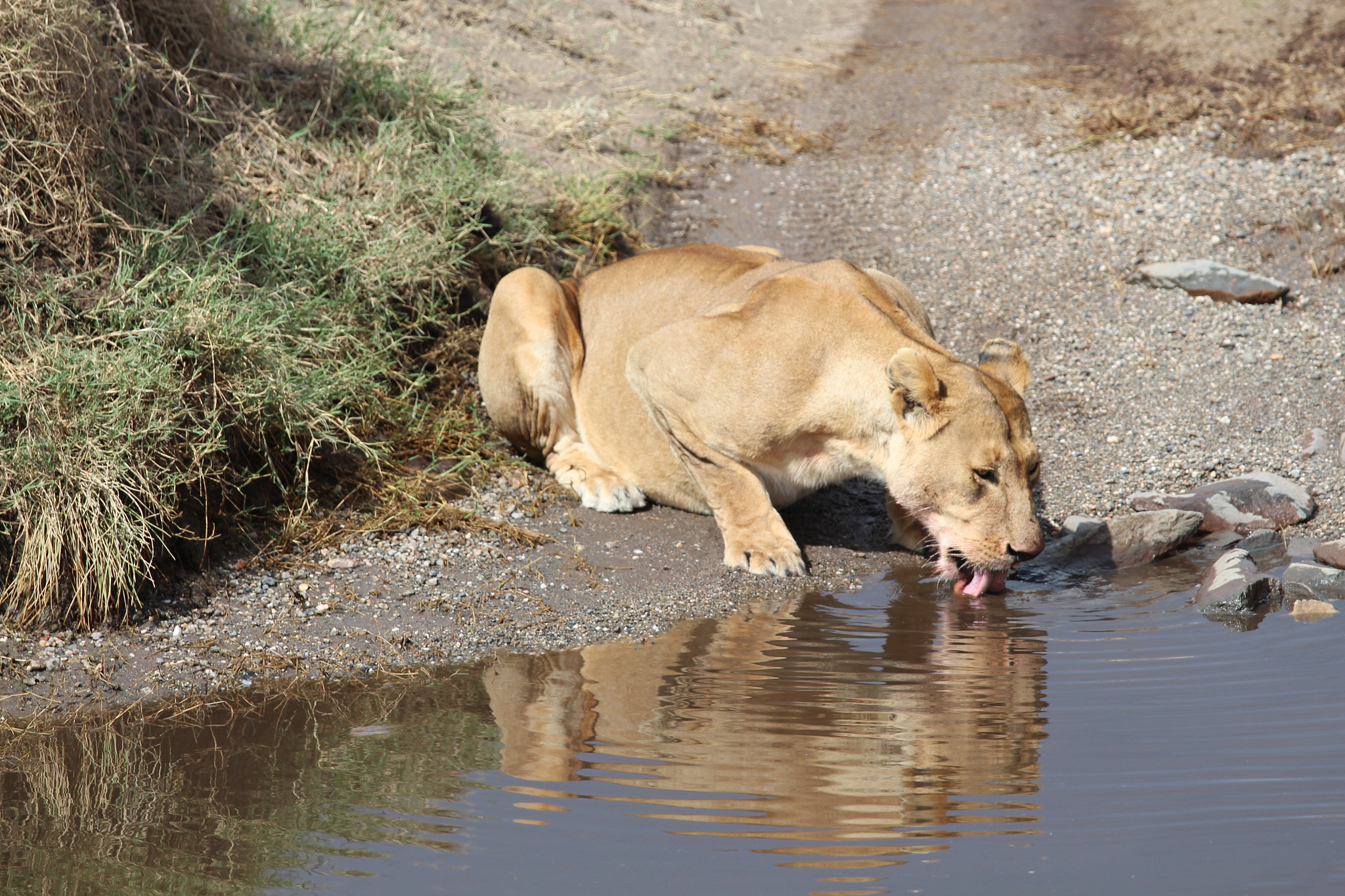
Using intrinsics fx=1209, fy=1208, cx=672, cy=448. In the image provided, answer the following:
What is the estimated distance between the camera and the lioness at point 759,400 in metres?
4.80

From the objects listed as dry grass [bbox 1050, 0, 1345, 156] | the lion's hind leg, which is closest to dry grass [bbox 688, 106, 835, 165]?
dry grass [bbox 1050, 0, 1345, 156]

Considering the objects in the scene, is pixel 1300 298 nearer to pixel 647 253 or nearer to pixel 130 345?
pixel 647 253

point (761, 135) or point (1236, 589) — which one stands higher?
point (761, 135)

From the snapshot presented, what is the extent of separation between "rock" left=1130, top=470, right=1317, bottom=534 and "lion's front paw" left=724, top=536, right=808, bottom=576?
1.81m

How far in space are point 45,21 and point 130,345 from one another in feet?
5.55

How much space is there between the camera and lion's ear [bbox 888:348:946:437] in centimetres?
467

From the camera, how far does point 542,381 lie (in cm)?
614

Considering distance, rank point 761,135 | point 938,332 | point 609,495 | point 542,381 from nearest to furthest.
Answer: point 609,495
point 542,381
point 938,332
point 761,135

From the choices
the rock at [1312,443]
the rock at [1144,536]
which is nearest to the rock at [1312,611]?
the rock at [1144,536]

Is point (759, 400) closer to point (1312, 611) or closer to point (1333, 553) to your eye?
point (1312, 611)

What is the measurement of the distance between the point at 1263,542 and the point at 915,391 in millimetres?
1979

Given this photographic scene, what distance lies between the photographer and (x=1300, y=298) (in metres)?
7.50

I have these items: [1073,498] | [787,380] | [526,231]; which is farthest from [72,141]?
[1073,498]

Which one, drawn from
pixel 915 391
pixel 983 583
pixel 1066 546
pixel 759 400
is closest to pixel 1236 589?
pixel 1066 546
